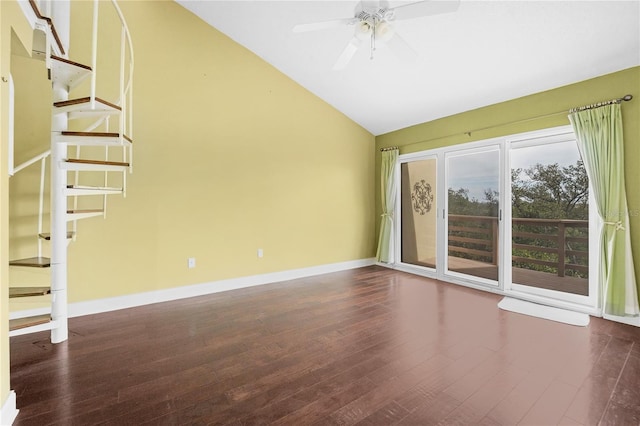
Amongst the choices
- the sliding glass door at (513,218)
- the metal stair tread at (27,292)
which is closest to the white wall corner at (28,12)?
the metal stair tread at (27,292)

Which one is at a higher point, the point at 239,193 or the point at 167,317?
the point at 239,193

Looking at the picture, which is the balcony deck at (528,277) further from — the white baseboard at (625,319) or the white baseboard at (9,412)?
the white baseboard at (9,412)

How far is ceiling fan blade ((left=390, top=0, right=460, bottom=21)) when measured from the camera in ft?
5.92

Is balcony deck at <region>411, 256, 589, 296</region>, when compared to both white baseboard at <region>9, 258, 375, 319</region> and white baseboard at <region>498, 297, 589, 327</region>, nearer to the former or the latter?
white baseboard at <region>498, 297, 589, 327</region>

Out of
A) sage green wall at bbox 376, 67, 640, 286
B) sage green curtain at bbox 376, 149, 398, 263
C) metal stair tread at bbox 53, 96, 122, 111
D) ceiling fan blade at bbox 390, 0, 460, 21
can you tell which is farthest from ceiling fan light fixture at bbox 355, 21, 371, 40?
sage green curtain at bbox 376, 149, 398, 263

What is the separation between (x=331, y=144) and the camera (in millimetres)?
5086

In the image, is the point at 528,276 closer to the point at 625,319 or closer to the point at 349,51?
the point at 625,319

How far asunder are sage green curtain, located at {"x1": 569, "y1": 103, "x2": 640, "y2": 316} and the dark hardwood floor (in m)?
0.32

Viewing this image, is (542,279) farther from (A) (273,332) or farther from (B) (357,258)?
(A) (273,332)

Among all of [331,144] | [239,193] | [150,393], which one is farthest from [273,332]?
[331,144]

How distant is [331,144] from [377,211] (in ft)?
5.44

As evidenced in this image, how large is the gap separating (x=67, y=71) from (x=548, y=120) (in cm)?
494

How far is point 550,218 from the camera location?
354 centimetres

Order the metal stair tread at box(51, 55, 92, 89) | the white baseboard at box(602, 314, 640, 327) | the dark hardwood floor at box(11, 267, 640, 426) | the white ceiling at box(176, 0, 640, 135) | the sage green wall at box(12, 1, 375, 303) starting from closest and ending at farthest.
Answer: the dark hardwood floor at box(11, 267, 640, 426) → the metal stair tread at box(51, 55, 92, 89) → the white ceiling at box(176, 0, 640, 135) → the white baseboard at box(602, 314, 640, 327) → the sage green wall at box(12, 1, 375, 303)
